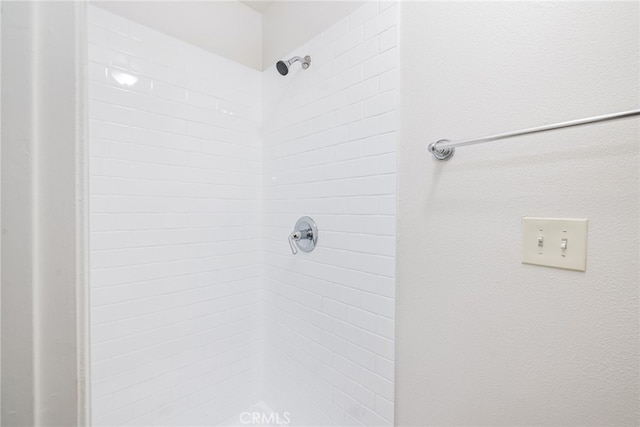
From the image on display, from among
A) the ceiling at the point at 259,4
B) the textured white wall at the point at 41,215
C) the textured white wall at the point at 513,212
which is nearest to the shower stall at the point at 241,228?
the textured white wall at the point at 513,212

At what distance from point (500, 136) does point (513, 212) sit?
7.9 inches

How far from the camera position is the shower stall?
107 centimetres

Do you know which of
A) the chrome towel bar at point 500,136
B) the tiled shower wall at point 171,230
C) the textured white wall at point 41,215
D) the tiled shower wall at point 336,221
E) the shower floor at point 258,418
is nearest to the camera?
the textured white wall at point 41,215

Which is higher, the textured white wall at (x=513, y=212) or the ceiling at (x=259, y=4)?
the ceiling at (x=259, y=4)

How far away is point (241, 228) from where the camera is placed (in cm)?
153

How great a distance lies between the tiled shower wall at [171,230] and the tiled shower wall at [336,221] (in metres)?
0.14

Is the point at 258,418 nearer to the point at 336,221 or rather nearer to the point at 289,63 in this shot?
the point at 336,221

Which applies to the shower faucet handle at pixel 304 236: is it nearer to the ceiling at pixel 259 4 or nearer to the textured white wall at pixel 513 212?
the textured white wall at pixel 513 212

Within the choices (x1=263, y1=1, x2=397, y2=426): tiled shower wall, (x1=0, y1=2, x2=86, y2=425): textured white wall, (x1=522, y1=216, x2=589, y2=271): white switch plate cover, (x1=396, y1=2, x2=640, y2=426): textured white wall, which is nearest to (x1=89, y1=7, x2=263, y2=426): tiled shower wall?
(x1=263, y1=1, x2=397, y2=426): tiled shower wall

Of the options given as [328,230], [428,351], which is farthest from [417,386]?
[328,230]

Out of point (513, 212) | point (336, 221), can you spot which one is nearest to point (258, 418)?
point (336, 221)

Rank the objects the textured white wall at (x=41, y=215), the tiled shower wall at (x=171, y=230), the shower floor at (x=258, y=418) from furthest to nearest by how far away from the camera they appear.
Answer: the shower floor at (x=258, y=418) < the tiled shower wall at (x=171, y=230) < the textured white wall at (x=41, y=215)

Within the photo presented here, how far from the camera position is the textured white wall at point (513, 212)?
1.95 ft

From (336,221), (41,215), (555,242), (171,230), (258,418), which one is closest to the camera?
(41,215)
